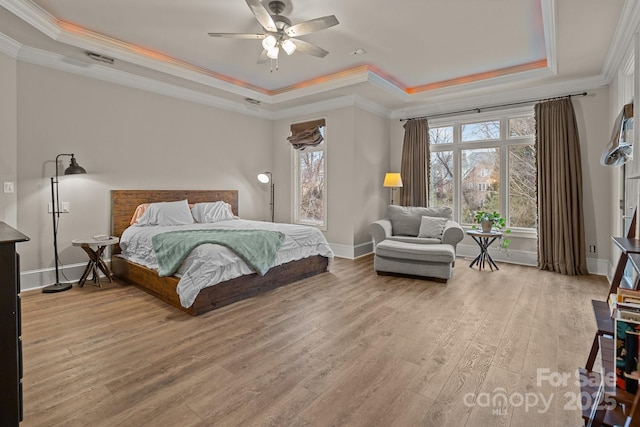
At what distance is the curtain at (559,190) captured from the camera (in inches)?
178

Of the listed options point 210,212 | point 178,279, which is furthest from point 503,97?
point 178,279

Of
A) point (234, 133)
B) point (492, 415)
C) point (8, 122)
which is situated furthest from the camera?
point (234, 133)

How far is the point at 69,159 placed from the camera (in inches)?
157

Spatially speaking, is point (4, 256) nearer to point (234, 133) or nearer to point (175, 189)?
point (175, 189)

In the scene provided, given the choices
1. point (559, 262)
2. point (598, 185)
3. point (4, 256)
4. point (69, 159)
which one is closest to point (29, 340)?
point (4, 256)

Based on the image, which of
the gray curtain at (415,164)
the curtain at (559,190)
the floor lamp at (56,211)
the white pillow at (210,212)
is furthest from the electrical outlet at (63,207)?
the curtain at (559,190)

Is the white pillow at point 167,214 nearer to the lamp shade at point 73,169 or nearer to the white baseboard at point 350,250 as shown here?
the lamp shade at point 73,169

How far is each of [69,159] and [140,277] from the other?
1.73 m

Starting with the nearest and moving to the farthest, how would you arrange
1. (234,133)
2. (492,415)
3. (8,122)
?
(492,415) < (8,122) < (234,133)

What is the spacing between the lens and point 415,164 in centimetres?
600

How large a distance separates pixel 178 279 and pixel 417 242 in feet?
10.2

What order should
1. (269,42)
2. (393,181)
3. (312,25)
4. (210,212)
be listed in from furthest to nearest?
(393,181) < (210,212) < (269,42) < (312,25)

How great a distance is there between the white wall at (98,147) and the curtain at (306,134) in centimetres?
113

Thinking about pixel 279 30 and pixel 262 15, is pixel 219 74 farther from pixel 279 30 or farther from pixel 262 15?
pixel 262 15
